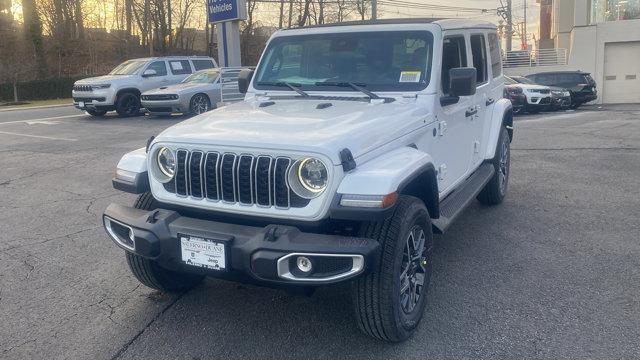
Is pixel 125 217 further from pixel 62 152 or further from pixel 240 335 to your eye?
pixel 62 152

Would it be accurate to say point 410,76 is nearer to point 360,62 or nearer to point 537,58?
point 360,62

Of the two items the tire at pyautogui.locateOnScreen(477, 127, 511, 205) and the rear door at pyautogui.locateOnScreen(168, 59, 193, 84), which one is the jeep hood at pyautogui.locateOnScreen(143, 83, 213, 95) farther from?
the tire at pyautogui.locateOnScreen(477, 127, 511, 205)

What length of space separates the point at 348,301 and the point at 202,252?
1333mm

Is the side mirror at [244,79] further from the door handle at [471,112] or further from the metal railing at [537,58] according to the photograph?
the metal railing at [537,58]

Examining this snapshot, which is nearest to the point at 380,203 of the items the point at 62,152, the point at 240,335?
the point at 240,335

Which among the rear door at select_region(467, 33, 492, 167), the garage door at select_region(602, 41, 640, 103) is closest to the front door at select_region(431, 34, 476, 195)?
the rear door at select_region(467, 33, 492, 167)

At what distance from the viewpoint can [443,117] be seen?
191 inches

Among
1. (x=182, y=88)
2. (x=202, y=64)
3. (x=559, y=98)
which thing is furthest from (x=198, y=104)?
(x=559, y=98)

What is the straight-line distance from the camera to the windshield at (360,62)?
477cm

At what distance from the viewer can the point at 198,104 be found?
58.1 feet

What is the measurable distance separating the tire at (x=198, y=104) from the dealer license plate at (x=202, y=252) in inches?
562

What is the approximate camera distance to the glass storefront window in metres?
27.5

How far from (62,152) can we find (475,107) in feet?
28.9

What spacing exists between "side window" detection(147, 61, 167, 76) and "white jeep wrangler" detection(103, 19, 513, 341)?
15.4 meters
